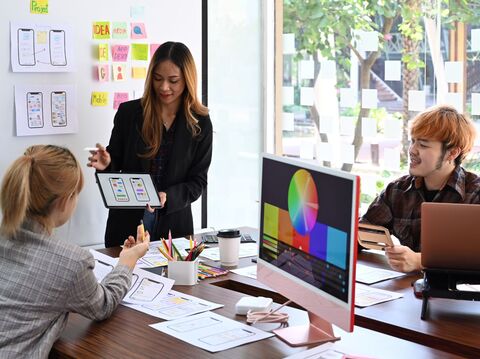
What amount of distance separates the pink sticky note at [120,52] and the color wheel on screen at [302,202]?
2116 mm

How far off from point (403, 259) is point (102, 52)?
2.00 meters

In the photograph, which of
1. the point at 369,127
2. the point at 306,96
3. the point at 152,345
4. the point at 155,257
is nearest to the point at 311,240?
the point at 152,345

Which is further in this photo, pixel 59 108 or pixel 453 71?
pixel 453 71

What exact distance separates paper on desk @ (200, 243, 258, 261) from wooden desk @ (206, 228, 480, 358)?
1.39 ft

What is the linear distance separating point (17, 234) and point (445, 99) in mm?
2685

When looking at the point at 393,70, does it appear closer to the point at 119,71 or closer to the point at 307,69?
the point at 307,69

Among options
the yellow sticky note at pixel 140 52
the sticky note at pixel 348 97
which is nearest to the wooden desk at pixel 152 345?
the yellow sticky note at pixel 140 52

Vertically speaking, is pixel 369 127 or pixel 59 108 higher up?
pixel 59 108

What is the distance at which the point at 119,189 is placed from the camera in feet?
9.92

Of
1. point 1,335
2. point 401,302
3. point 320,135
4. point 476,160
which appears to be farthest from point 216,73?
point 1,335

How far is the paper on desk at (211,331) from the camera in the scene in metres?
1.95

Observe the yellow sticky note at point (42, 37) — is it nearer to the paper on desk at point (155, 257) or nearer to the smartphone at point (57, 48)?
the smartphone at point (57, 48)

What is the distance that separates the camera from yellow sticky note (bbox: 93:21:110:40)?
3.83 m

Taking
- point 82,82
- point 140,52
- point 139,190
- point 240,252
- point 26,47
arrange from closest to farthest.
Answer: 1. point 240,252
2. point 139,190
3. point 26,47
4. point 82,82
5. point 140,52
